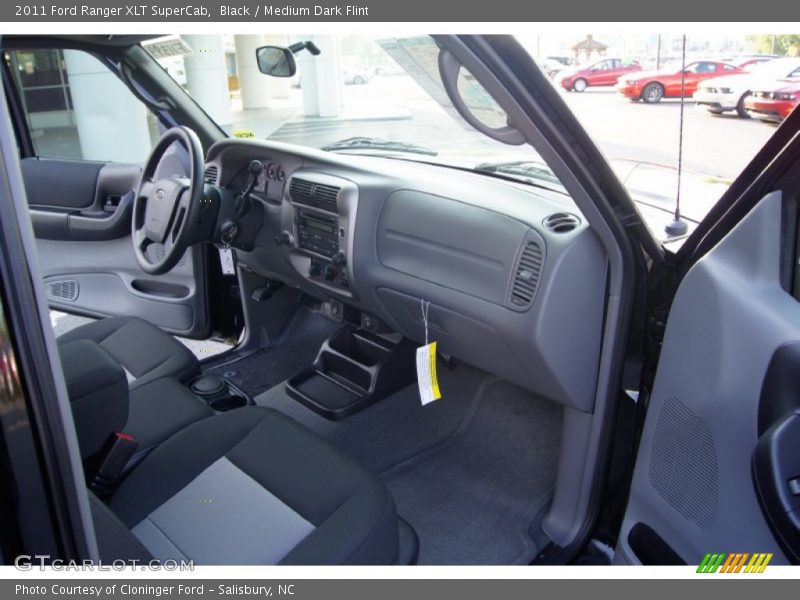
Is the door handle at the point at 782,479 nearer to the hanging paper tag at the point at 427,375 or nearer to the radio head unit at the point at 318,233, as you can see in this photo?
the hanging paper tag at the point at 427,375

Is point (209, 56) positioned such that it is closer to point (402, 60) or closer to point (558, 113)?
point (402, 60)

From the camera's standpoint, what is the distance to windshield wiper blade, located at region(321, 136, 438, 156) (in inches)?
101

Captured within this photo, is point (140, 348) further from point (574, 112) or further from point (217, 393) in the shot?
point (574, 112)

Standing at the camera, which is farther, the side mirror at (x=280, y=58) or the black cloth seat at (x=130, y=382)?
the side mirror at (x=280, y=58)

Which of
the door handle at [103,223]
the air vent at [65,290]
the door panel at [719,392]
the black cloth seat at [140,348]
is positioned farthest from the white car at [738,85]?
the air vent at [65,290]

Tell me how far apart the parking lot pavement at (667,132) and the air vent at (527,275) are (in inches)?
12.2

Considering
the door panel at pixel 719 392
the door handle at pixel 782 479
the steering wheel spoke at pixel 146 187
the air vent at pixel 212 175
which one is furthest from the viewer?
the air vent at pixel 212 175

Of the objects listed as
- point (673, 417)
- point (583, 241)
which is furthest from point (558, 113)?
point (673, 417)

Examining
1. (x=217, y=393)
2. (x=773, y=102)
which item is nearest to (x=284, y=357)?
(x=217, y=393)

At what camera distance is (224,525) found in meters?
1.58

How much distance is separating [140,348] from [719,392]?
191 cm

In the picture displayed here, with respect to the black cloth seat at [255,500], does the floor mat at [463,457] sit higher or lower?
lower

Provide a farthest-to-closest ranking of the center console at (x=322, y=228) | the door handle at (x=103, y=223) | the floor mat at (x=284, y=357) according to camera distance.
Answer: the door handle at (x=103, y=223) → the floor mat at (x=284, y=357) → the center console at (x=322, y=228)

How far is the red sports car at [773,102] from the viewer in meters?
1.52
